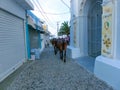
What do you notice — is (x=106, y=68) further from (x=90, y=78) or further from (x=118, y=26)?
(x=118, y=26)

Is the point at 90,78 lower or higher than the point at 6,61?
lower

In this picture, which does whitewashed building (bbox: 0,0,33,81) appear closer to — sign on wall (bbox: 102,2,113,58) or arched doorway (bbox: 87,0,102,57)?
sign on wall (bbox: 102,2,113,58)

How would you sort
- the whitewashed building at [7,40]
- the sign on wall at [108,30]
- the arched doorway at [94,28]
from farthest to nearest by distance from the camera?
the arched doorway at [94,28] < the whitewashed building at [7,40] < the sign on wall at [108,30]

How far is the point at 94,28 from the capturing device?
39.5ft

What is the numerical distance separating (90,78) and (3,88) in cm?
327

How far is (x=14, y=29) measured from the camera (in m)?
9.38

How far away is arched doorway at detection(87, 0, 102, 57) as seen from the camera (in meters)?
11.2

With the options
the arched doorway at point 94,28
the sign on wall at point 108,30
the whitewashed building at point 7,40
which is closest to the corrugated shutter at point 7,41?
the whitewashed building at point 7,40

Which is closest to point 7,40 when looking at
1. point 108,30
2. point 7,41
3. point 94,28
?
point 7,41

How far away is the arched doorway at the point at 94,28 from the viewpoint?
11.2m

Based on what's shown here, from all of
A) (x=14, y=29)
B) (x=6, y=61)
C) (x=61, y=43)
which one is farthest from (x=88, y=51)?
(x=6, y=61)

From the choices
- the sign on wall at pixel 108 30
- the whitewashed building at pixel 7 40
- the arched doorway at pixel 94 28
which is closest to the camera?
the sign on wall at pixel 108 30

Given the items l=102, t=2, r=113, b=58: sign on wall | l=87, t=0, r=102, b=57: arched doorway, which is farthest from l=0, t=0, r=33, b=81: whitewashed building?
l=87, t=0, r=102, b=57: arched doorway

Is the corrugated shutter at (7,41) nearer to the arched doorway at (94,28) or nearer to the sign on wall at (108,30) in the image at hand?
the sign on wall at (108,30)
